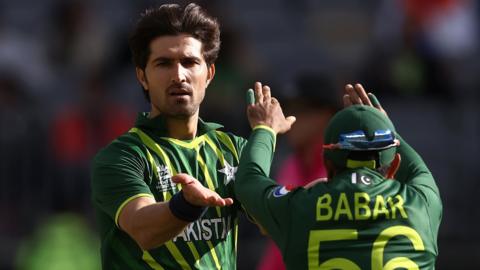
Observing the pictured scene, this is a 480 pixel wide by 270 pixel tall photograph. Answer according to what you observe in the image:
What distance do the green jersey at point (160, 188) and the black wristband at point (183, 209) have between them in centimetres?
29

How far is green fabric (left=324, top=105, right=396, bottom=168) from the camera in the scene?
521 centimetres

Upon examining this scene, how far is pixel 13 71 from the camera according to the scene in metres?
12.6

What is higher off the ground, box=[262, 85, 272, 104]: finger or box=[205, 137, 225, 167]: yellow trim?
box=[262, 85, 272, 104]: finger

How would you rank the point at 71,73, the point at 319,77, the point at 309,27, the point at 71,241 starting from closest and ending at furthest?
the point at 319,77 → the point at 71,241 → the point at 71,73 → the point at 309,27

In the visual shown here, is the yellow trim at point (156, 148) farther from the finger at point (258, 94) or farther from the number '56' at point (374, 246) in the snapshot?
the number '56' at point (374, 246)

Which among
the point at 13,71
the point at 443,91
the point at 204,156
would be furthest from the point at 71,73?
the point at 204,156

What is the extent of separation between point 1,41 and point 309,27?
12.0ft

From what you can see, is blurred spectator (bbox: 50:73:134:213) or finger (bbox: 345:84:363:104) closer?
finger (bbox: 345:84:363:104)

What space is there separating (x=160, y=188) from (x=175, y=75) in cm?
54

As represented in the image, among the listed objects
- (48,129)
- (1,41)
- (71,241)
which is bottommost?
(71,241)

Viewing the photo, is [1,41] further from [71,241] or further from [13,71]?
[71,241]

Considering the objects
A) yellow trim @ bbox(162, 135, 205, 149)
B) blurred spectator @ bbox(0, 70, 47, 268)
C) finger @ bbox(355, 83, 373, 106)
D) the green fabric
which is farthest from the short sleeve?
blurred spectator @ bbox(0, 70, 47, 268)

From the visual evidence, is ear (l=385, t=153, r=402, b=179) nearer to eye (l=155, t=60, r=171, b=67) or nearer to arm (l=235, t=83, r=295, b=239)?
arm (l=235, t=83, r=295, b=239)

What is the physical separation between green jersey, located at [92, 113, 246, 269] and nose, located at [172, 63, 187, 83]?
0.77 feet
